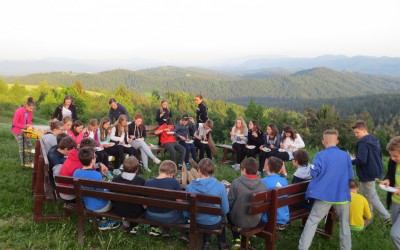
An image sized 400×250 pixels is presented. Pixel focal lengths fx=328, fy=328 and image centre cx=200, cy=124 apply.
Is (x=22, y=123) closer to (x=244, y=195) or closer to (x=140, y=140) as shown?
(x=140, y=140)

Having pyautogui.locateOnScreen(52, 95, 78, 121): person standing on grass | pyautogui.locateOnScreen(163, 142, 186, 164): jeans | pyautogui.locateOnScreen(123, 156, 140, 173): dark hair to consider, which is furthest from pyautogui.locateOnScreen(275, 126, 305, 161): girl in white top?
pyautogui.locateOnScreen(52, 95, 78, 121): person standing on grass

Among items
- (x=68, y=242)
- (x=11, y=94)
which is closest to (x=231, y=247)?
(x=68, y=242)

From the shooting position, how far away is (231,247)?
432cm

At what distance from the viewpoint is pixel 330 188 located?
4.12 meters

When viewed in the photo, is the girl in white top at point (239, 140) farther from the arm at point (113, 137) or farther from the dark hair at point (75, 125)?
the dark hair at point (75, 125)

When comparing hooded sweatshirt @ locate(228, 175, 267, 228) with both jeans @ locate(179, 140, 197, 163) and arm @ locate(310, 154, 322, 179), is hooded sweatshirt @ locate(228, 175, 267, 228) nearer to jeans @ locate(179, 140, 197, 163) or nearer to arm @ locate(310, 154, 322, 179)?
arm @ locate(310, 154, 322, 179)

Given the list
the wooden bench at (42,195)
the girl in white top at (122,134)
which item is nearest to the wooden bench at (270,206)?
the wooden bench at (42,195)

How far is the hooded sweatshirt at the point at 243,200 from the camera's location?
13.4 feet

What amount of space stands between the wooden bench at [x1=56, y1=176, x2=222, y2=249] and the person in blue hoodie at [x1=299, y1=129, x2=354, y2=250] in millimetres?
1244

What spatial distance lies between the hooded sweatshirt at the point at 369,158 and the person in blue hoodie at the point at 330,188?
1124mm

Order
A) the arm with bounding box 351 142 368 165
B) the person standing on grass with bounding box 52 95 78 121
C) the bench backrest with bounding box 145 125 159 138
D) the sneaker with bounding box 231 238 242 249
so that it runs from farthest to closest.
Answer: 1. the bench backrest with bounding box 145 125 159 138
2. the person standing on grass with bounding box 52 95 78 121
3. the arm with bounding box 351 142 368 165
4. the sneaker with bounding box 231 238 242 249

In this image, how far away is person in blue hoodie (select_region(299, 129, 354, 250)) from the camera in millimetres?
4117

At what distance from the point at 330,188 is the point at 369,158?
161 centimetres

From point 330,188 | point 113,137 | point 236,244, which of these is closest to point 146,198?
point 236,244
